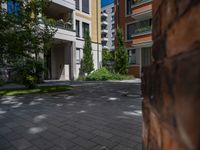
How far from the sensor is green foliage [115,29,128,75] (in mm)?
17031

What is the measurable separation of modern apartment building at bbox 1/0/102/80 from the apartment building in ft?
10.4

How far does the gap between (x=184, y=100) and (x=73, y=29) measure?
1692cm

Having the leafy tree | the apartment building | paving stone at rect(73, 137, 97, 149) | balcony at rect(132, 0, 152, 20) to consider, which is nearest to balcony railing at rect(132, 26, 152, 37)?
the apartment building

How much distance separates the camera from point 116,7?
2077cm

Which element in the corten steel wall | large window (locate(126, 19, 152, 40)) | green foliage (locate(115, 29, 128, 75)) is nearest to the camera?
the corten steel wall

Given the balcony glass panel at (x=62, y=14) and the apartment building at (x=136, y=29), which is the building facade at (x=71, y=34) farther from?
the apartment building at (x=136, y=29)

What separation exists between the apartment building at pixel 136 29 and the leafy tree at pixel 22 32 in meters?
10.5

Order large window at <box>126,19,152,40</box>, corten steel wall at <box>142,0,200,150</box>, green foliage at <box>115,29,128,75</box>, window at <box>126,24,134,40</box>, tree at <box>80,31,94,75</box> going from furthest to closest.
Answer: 1. window at <box>126,24,134,40</box>
2. tree at <box>80,31,94,75</box>
3. green foliage at <box>115,29,128,75</box>
4. large window at <box>126,19,152,40</box>
5. corten steel wall at <box>142,0,200,150</box>

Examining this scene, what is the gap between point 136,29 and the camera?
60.3 feet

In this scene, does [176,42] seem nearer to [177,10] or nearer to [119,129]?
[177,10]

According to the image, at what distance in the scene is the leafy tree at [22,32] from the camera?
6.75m

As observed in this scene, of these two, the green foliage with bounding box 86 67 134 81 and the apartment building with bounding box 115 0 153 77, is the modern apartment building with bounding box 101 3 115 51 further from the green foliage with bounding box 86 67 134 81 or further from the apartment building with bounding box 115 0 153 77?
the green foliage with bounding box 86 67 134 81

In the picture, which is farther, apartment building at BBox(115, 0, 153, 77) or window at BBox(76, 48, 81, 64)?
window at BBox(76, 48, 81, 64)

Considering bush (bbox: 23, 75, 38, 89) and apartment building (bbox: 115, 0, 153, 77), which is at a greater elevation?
apartment building (bbox: 115, 0, 153, 77)
